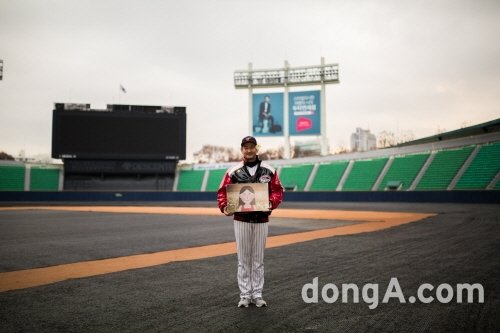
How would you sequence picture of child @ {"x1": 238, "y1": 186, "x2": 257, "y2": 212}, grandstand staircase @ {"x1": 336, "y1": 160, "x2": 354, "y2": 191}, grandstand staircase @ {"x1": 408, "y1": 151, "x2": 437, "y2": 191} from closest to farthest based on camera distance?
picture of child @ {"x1": 238, "y1": 186, "x2": 257, "y2": 212} → grandstand staircase @ {"x1": 408, "y1": 151, "x2": 437, "y2": 191} → grandstand staircase @ {"x1": 336, "y1": 160, "x2": 354, "y2": 191}

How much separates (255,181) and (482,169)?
32.7 metres

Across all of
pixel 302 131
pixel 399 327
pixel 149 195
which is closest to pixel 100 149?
pixel 149 195

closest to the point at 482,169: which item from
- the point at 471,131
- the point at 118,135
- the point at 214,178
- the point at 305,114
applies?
the point at 471,131

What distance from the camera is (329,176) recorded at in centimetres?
4397

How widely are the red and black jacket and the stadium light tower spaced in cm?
3975

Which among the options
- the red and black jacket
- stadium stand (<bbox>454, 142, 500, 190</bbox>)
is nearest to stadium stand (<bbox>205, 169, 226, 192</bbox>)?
stadium stand (<bbox>454, 142, 500, 190</bbox>)

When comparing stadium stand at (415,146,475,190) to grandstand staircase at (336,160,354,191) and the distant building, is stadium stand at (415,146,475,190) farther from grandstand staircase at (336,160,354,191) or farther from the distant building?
the distant building

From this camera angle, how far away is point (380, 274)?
19.8 ft

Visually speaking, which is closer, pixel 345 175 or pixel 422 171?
pixel 422 171

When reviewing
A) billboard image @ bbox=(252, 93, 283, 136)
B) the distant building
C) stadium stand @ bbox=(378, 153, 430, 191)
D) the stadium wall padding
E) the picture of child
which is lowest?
the stadium wall padding

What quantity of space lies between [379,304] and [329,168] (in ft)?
137

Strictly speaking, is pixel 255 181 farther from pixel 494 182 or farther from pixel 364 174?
pixel 364 174

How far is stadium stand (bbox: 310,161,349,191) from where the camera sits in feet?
140

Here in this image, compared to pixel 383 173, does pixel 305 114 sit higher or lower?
higher
